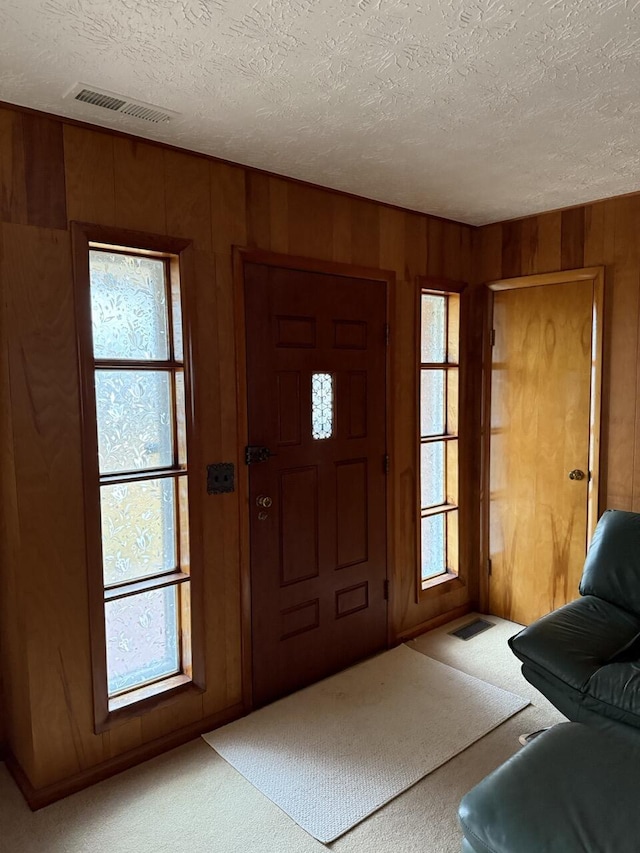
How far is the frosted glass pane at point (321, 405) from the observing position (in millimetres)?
2842

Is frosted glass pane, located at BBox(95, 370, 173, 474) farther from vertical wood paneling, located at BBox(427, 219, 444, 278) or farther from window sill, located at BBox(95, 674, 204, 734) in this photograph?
vertical wood paneling, located at BBox(427, 219, 444, 278)

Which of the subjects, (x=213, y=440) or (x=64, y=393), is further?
(x=213, y=440)

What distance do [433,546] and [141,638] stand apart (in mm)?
1887

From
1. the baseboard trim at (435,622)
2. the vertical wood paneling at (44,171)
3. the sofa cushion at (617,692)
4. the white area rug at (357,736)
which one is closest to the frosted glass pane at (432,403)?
the baseboard trim at (435,622)

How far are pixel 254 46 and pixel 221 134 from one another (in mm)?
621

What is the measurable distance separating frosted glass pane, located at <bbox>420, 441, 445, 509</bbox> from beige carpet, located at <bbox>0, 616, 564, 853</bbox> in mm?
1429

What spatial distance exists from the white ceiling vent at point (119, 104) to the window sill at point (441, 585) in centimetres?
274

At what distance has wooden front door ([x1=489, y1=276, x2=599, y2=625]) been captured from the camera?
3.24 meters

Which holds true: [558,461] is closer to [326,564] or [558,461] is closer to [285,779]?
[326,564]

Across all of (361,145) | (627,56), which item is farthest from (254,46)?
(627,56)

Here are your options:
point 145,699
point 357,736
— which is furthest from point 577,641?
point 145,699

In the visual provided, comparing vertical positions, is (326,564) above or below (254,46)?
below

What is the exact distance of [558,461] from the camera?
11.0 feet

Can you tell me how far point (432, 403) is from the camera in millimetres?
3559
